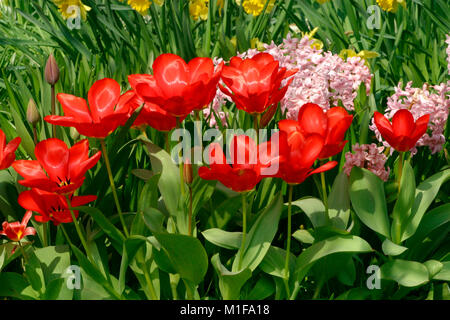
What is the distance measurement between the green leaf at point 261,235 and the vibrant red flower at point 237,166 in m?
0.13

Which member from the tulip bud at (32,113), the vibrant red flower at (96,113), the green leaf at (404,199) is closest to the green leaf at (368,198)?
the green leaf at (404,199)

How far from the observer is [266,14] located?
106 inches

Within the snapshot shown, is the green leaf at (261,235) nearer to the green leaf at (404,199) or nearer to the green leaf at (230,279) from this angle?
the green leaf at (230,279)

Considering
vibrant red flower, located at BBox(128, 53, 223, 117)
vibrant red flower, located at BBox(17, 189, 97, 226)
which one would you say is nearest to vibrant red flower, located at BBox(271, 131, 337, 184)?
vibrant red flower, located at BBox(128, 53, 223, 117)

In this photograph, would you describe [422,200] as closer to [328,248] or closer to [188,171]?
[328,248]

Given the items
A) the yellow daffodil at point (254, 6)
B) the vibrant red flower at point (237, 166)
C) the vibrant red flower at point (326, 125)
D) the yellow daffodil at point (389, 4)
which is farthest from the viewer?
the yellow daffodil at point (254, 6)

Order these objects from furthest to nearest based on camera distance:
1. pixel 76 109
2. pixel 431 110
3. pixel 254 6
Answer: pixel 254 6 < pixel 431 110 < pixel 76 109

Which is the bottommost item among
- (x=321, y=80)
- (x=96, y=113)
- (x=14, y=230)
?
(x=14, y=230)

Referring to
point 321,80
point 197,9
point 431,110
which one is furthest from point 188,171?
point 197,9

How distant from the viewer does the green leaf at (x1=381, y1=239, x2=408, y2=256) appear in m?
1.26

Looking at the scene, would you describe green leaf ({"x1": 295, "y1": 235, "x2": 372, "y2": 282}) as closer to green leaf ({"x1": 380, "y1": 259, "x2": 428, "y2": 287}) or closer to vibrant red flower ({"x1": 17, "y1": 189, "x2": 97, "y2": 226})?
green leaf ({"x1": 380, "y1": 259, "x2": 428, "y2": 287})

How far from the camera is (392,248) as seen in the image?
127 centimetres

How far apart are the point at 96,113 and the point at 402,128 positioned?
626 millimetres

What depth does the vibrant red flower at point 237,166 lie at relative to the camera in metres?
1.09
